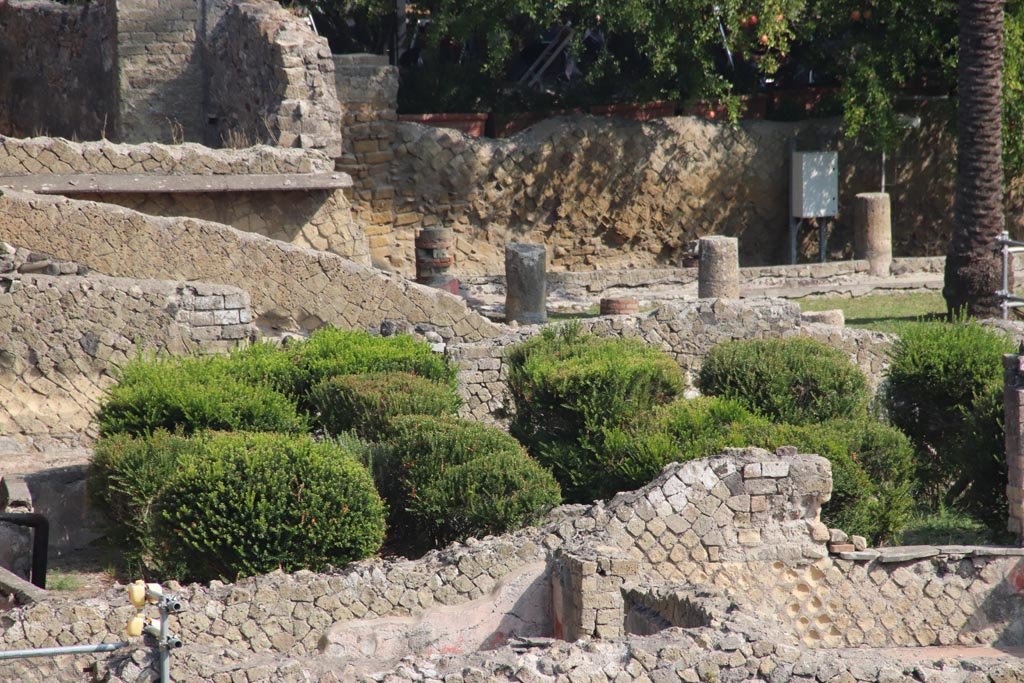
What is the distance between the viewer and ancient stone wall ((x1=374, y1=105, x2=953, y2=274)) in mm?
25734

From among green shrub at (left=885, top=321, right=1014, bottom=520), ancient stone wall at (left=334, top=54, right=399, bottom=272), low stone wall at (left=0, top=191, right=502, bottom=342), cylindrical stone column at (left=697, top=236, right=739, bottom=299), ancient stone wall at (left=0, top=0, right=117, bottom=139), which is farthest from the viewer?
ancient stone wall at (left=334, top=54, right=399, bottom=272)

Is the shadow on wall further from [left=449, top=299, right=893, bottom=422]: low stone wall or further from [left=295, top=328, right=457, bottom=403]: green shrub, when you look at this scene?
[left=295, top=328, right=457, bottom=403]: green shrub

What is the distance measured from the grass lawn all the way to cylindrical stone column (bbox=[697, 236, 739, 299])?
43.4 inches

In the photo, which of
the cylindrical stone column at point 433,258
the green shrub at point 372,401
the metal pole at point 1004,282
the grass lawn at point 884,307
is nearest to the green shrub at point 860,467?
the green shrub at point 372,401

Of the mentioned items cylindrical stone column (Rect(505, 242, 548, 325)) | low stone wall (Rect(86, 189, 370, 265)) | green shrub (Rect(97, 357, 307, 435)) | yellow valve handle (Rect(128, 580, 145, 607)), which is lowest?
yellow valve handle (Rect(128, 580, 145, 607))

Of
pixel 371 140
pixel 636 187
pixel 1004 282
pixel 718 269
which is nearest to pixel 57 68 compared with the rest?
pixel 371 140

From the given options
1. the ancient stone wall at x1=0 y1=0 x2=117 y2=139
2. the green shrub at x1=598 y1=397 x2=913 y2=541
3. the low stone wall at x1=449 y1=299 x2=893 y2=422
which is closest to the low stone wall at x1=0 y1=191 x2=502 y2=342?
the low stone wall at x1=449 y1=299 x2=893 y2=422

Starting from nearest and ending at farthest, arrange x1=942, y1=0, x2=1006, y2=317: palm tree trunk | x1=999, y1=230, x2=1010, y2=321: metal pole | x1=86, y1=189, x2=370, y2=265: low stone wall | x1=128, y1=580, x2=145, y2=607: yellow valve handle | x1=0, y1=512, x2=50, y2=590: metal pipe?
1. x1=128, y1=580, x2=145, y2=607: yellow valve handle
2. x1=0, y1=512, x2=50, y2=590: metal pipe
3. x1=86, y1=189, x2=370, y2=265: low stone wall
4. x1=999, y1=230, x2=1010, y2=321: metal pole
5. x1=942, y1=0, x2=1006, y2=317: palm tree trunk

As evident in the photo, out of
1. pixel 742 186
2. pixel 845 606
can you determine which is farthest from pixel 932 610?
pixel 742 186

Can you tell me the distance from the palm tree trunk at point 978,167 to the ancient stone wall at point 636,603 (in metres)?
9.26

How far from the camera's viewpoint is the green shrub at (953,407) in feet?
50.0

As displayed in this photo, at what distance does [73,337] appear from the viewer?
628 inches

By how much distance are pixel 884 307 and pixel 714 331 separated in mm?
5823

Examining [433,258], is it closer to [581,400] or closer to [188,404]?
A: [581,400]
